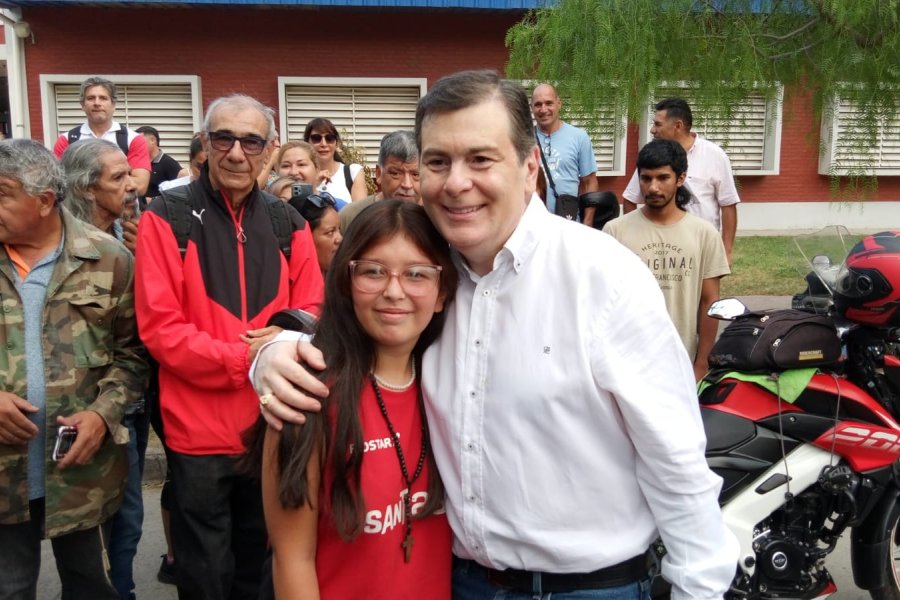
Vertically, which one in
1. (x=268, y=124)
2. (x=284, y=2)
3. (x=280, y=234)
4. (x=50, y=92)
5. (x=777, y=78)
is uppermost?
(x=284, y=2)

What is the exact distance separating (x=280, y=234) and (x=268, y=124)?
41 centimetres

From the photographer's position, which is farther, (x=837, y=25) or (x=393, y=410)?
(x=837, y=25)

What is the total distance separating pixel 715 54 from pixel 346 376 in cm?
293

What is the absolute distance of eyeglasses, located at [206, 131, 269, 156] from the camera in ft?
9.41

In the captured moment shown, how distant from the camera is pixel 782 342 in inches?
114

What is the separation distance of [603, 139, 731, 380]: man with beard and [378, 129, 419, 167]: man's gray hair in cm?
120

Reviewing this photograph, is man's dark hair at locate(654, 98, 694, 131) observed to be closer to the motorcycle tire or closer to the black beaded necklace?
the motorcycle tire

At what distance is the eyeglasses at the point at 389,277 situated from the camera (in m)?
1.74

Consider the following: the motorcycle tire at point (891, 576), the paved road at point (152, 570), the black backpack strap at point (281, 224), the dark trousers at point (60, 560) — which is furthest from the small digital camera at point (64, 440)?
the motorcycle tire at point (891, 576)

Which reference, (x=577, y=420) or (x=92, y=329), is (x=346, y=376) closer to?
(x=577, y=420)

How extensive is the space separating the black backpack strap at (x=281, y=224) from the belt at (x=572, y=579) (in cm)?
169

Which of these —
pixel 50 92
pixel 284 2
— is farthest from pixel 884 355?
pixel 50 92

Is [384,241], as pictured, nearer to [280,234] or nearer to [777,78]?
[280,234]

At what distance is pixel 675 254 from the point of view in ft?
13.5
